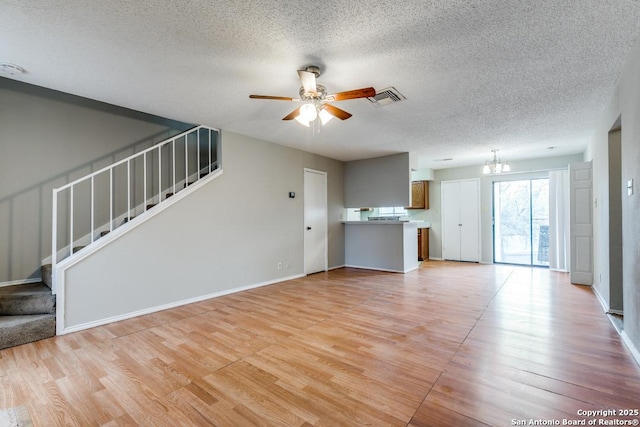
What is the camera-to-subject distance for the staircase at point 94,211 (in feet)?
9.50

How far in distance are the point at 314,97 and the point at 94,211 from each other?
3.64 m

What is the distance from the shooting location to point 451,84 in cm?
296

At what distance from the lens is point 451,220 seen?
7809mm

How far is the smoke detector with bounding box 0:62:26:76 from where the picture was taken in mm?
2547

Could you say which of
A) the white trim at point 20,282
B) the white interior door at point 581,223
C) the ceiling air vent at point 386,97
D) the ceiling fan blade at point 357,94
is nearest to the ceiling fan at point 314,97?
the ceiling fan blade at point 357,94

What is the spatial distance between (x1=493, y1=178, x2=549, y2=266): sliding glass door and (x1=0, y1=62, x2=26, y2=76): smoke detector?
8493 mm

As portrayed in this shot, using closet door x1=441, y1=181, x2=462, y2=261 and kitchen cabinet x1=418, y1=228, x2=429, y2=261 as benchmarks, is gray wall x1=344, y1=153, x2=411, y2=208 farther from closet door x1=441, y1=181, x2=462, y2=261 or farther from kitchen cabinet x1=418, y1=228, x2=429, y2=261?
closet door x1=441, y1=181, x2=462, y2=261

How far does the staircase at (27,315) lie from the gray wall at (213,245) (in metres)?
0.16

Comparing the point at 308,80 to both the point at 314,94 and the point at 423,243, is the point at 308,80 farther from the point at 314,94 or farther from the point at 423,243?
the point at 423,243

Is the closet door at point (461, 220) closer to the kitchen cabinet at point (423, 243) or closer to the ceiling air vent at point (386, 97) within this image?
the kitchen cabinet at point (423, 243)

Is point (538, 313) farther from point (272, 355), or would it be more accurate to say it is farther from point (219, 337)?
point (219, 337)

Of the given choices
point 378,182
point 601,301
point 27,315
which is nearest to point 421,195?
point 378,182

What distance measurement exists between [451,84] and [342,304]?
9.54ft

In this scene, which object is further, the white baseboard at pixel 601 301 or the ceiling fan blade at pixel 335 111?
the white baseboard at pixel 601 301
